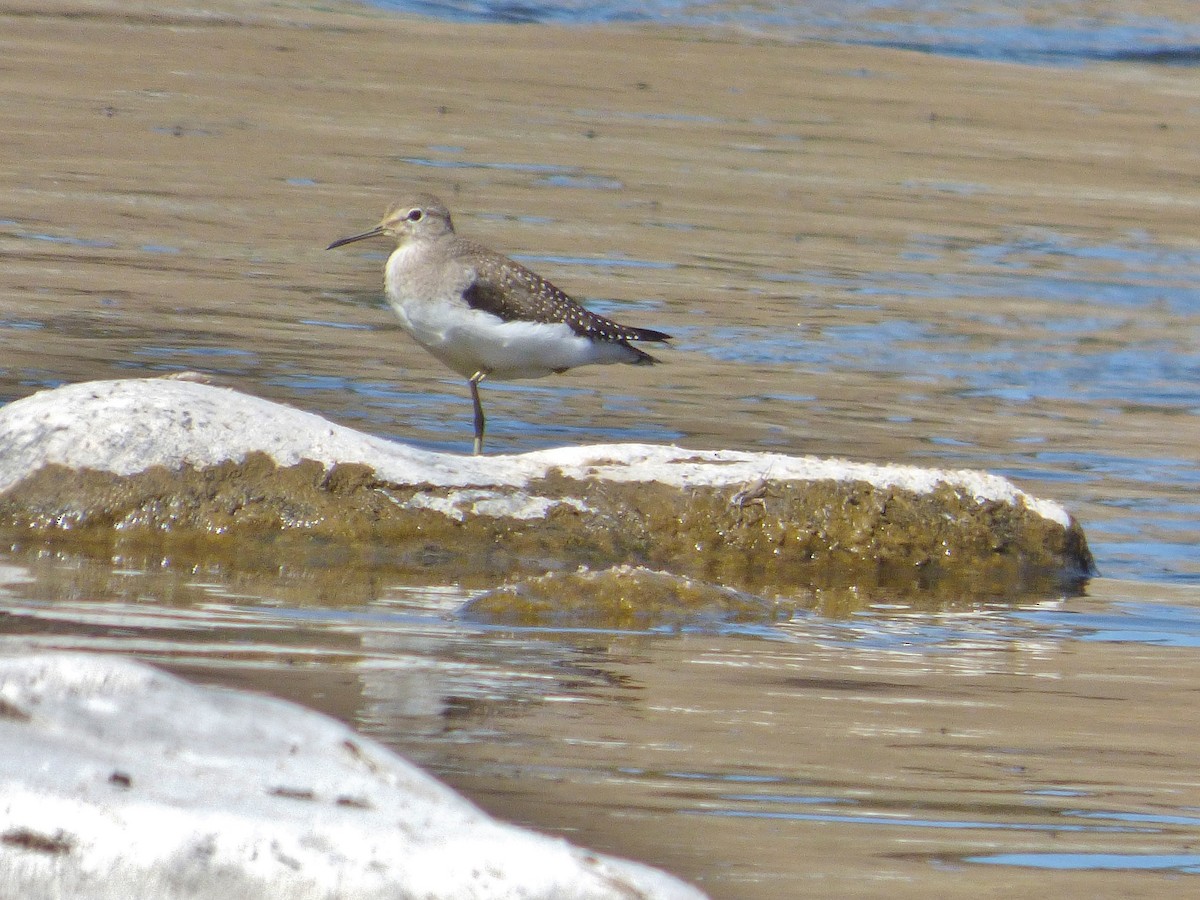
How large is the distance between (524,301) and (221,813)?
17.3 feet

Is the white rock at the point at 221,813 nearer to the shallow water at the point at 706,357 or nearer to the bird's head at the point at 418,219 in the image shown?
the shallow water at the point at 706,357

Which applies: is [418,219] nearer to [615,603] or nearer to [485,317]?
[485,317]

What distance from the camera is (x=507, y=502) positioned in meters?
6.03

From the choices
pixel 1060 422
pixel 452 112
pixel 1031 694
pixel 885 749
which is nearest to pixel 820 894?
pixel 885 749

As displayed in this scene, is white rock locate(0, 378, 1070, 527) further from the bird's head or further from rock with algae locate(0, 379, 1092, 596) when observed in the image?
the bird's head

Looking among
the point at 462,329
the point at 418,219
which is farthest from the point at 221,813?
the point at 418,219

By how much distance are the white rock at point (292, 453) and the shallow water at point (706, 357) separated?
309 mm

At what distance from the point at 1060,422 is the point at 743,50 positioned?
30.6 ft

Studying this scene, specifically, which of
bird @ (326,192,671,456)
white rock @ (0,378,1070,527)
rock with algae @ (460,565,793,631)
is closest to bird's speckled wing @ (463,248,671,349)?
bird @ (326,192,671,456)

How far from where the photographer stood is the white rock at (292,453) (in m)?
5.79

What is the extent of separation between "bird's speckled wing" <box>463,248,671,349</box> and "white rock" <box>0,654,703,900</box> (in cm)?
480

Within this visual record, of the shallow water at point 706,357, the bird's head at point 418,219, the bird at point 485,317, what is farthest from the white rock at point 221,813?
the bird's head at point 418,219

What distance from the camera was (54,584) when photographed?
5.14 metres

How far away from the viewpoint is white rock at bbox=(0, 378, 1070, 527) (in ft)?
19.0
